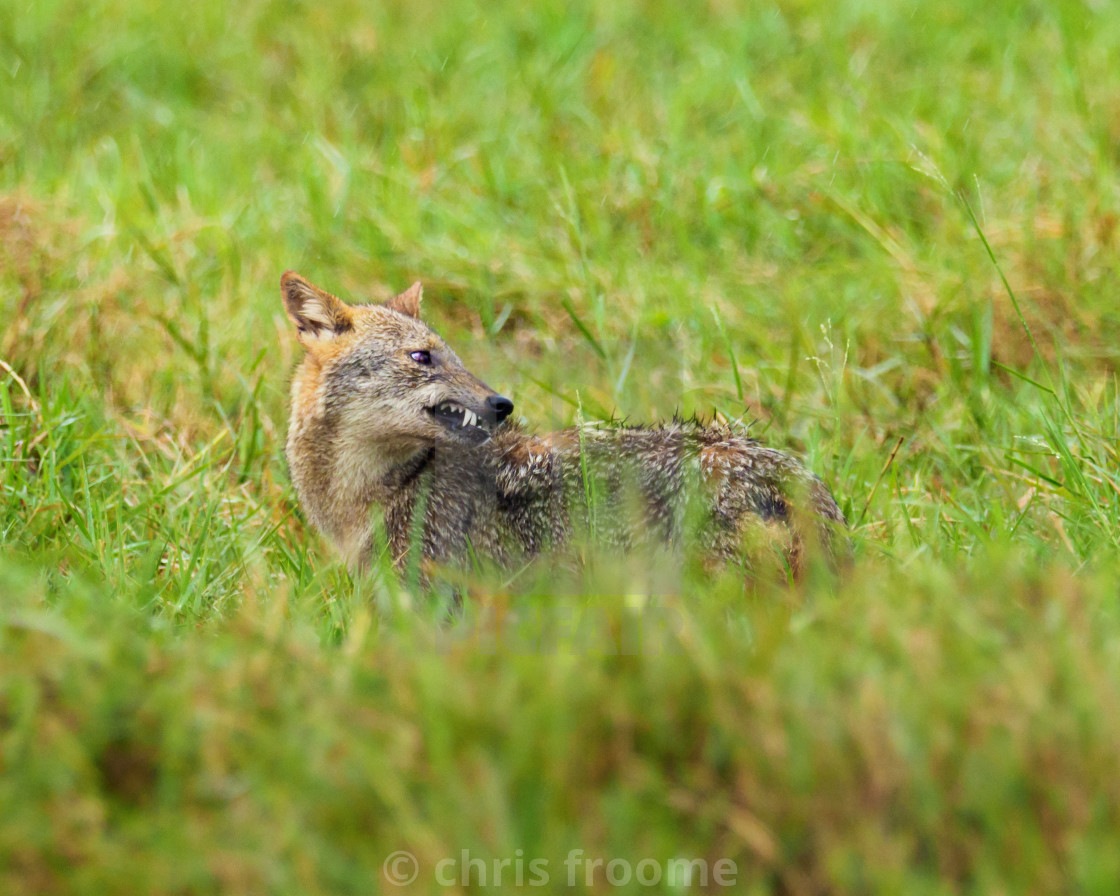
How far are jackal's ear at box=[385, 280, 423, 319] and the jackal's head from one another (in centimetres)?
14

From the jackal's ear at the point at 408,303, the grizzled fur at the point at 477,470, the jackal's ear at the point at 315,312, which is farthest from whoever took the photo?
the jackal's ear at the point at 408,303

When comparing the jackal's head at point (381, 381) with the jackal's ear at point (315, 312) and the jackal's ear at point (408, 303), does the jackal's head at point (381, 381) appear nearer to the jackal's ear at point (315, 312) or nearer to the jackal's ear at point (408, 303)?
the jackal's ear at point (315, 312)

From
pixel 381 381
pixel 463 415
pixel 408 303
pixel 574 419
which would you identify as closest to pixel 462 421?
pixel 463 415

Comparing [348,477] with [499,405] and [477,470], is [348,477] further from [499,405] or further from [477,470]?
[499,405]

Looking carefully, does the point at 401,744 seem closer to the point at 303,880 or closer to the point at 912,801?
the point at 303,880

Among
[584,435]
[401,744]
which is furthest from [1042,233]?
[401,744]

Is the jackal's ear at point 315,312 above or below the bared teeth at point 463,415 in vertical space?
above

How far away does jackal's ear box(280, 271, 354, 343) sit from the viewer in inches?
186

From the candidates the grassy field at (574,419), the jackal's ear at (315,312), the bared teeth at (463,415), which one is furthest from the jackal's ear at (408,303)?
the bared teeth at (463,415)

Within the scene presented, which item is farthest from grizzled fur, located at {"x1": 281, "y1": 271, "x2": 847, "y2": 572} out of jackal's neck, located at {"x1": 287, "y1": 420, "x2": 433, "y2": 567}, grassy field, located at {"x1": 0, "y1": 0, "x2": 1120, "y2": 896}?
A: grassy field, located at {"x1": 0, "y1": 0, "x2": 1120, "y2": 896}

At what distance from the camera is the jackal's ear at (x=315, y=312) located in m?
4.72

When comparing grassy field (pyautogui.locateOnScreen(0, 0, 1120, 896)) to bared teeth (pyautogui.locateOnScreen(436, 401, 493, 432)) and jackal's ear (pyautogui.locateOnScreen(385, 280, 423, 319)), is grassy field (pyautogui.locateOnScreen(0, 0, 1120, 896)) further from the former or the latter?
bared teeth (pyautogui.locateOnScreen(436, 401, 493, 432))

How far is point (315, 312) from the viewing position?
4.75 metres

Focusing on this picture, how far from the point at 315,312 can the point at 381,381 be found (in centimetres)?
43
